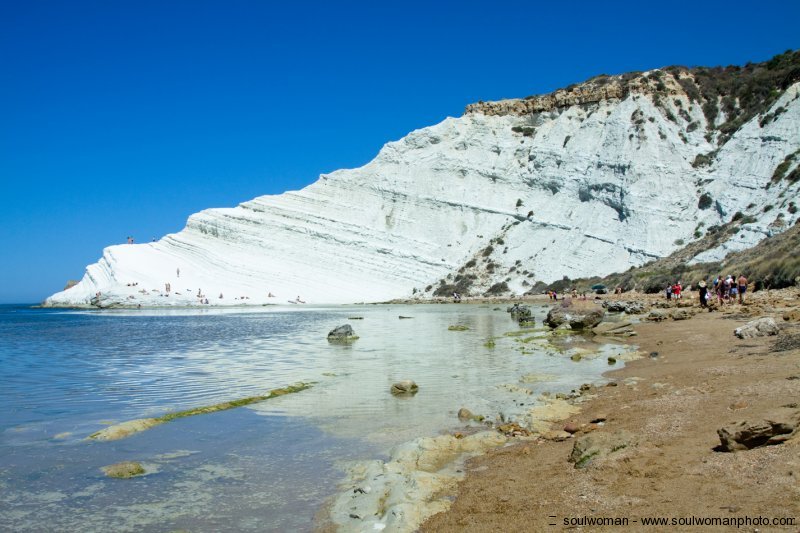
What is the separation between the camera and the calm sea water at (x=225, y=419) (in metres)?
5.55

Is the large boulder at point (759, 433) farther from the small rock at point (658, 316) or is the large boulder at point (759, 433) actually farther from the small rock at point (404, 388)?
the small rock at point (658, 316)

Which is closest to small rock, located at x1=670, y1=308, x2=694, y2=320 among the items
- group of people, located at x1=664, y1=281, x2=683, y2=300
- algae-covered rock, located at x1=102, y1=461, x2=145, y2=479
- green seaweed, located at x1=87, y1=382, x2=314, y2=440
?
group of people, located at x1=664, y1=281, x2=683, y2=300

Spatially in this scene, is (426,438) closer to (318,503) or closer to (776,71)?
(318,503)

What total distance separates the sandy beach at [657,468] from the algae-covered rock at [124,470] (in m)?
3.56

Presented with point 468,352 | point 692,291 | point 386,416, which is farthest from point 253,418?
point 692,291

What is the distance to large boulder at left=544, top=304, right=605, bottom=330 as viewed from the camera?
20297 millimetres

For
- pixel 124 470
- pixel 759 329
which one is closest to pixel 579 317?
pixel 759 329

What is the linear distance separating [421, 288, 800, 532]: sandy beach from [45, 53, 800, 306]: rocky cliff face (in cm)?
4130

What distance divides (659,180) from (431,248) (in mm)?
22012

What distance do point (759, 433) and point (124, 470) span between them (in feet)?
20.3

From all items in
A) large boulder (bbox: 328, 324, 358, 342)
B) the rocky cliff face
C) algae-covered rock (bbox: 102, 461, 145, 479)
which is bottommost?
algae-covered rock (bbox: 102, 461, 145, 479)

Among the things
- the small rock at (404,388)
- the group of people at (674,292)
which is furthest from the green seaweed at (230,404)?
the group of people at (674,292)

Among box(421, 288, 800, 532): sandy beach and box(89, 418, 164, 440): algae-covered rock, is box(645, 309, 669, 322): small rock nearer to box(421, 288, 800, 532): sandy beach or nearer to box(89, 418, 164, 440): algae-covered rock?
box(421, 288, 800, 532): sandy beach

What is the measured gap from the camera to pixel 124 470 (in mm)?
6477
